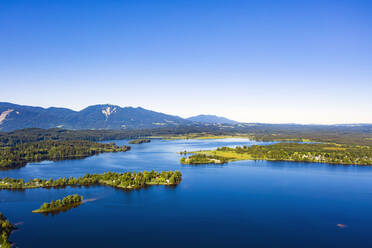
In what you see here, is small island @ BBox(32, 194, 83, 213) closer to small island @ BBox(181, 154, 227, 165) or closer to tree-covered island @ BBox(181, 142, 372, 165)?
small island @ BBox(181, 154, 227, 165)

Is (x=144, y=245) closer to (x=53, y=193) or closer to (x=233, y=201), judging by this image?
(x=233, y=201)

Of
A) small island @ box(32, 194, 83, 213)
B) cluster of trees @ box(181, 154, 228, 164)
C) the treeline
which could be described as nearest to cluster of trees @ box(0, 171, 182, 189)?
small island @ box(32, 194, 83, 213)

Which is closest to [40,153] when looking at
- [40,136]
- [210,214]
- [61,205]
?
[40,136]

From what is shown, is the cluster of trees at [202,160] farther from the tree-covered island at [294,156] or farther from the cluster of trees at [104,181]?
the cluster of trees at [104,181]

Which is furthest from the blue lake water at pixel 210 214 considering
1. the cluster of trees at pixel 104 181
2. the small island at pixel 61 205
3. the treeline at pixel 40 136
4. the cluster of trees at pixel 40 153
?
the treeline at pixel 40 136

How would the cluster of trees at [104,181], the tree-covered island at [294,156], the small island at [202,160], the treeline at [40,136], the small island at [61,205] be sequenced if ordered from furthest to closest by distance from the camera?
1. the treeline at [40,136]
2. the tree-covered island at [294,156]
3. the small island at [202,160]
4. the cluster of trees at [104,181]
5. the small island at [61,205]

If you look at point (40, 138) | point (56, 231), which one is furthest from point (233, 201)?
point (40, 138)
